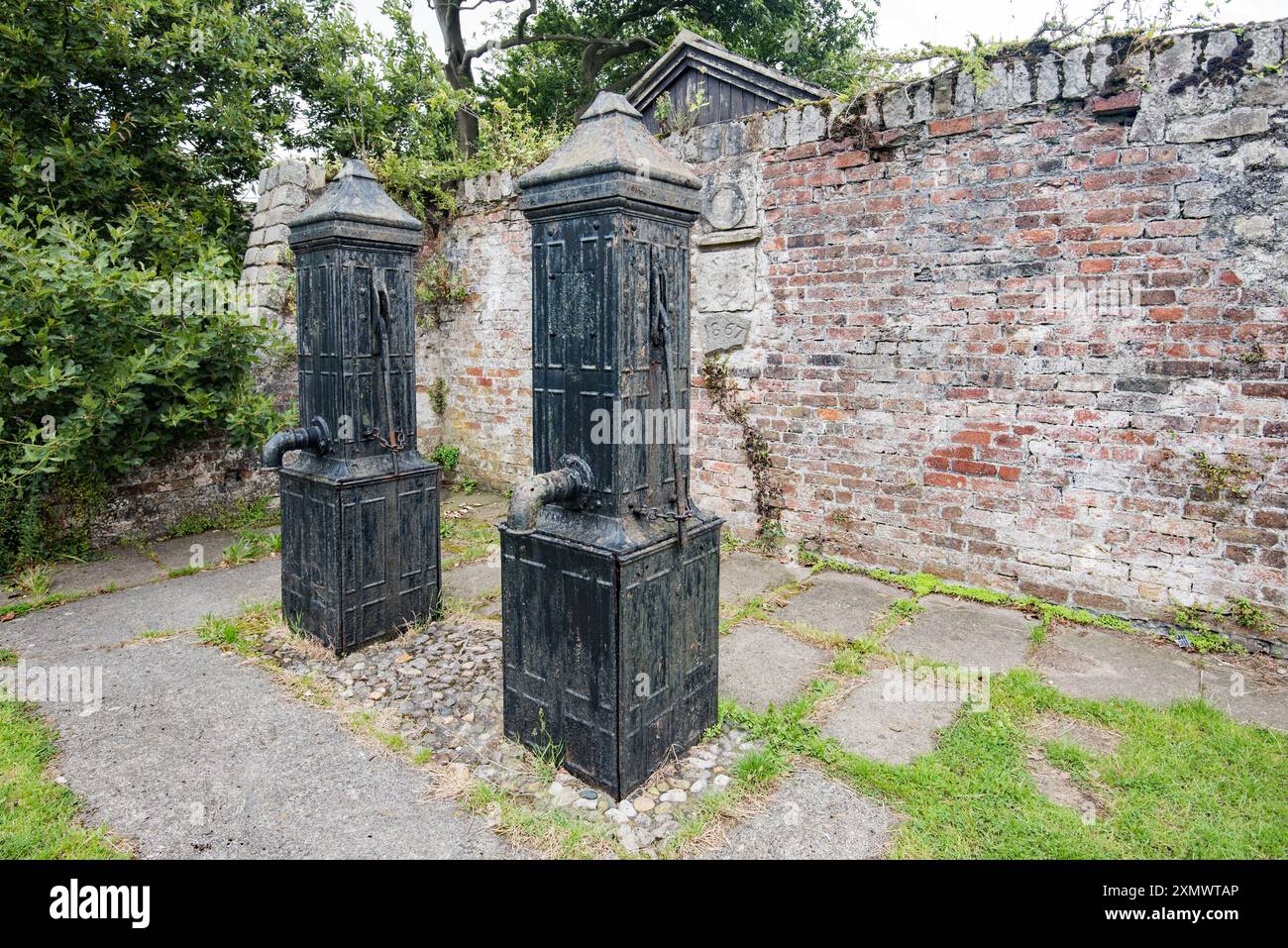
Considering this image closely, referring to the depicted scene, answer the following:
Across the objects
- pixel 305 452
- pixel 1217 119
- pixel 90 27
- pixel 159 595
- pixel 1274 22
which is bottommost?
pixel 159 595

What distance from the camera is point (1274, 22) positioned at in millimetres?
3561

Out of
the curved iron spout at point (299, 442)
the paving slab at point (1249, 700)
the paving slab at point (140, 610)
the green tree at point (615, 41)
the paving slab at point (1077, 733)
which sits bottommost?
the paving slab at point (1077, 733)

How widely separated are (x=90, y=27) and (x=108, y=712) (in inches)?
225

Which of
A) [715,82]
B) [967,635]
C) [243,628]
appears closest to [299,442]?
[243,628]

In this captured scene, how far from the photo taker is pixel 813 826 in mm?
2527

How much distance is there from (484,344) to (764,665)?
15.6ft

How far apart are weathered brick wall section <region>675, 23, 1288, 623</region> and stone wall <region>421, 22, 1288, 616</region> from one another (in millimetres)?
12

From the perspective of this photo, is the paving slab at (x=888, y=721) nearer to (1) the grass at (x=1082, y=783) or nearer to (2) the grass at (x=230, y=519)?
(1) the grass at (x=1082, y=783)

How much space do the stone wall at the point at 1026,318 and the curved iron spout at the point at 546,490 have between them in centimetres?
277

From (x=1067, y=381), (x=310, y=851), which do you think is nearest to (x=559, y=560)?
(x=310, y=851)

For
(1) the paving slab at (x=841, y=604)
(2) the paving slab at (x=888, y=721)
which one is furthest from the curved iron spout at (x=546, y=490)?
(1) the paving slab at (x=841, y=604)

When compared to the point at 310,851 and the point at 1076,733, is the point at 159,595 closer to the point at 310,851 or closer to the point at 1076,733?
the point at 310,851

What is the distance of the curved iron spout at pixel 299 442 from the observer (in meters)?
3.95

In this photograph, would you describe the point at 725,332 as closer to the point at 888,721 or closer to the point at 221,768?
the point at 888,721
